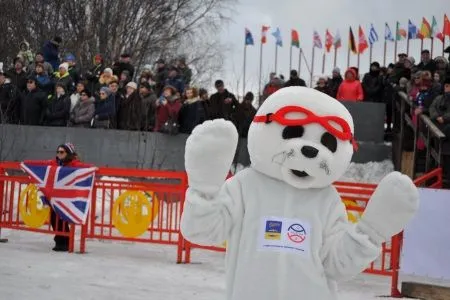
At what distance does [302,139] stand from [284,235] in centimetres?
56

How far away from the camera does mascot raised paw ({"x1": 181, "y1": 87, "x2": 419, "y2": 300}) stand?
5.20 metres

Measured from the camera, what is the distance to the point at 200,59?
35.8m

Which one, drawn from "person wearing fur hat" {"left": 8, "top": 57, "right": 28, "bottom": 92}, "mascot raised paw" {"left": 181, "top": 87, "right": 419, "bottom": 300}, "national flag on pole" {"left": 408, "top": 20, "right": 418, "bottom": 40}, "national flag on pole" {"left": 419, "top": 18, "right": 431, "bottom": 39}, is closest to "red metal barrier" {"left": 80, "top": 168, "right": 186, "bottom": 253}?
"mascot raised paw" {"left": 181, "top": 87, "right": 419, "bottom": 300}

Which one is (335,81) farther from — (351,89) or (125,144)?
(125,144)

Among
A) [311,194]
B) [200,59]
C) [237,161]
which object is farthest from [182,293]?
[200,59]

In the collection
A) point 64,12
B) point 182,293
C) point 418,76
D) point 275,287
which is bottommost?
point 182,293

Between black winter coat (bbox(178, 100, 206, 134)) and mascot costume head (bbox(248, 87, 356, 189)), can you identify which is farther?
black winter coat (bbox(178, 100, 206, 134))

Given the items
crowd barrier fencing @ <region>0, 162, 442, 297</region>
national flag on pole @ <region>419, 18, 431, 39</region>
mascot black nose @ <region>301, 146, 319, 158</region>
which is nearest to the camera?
mascot black nose @ <region>301, 146, 319, 158</region>

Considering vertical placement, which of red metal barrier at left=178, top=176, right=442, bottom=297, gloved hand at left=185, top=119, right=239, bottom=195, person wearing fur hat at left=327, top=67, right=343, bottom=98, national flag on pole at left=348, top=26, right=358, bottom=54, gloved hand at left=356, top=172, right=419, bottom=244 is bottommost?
red metal barrier at left=178, top=176, right=442, bottom=297

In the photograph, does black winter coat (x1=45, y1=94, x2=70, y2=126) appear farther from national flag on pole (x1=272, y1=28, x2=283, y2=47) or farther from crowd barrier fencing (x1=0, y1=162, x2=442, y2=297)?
national flag on pole (x1=272, y1=28, x2=283, y2=47)

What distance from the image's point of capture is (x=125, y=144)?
18031 millimetres

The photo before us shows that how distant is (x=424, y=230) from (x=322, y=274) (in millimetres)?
5052

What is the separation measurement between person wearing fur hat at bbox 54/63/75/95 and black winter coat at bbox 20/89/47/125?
550 mm

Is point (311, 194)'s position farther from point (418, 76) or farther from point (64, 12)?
point (64, 12)
